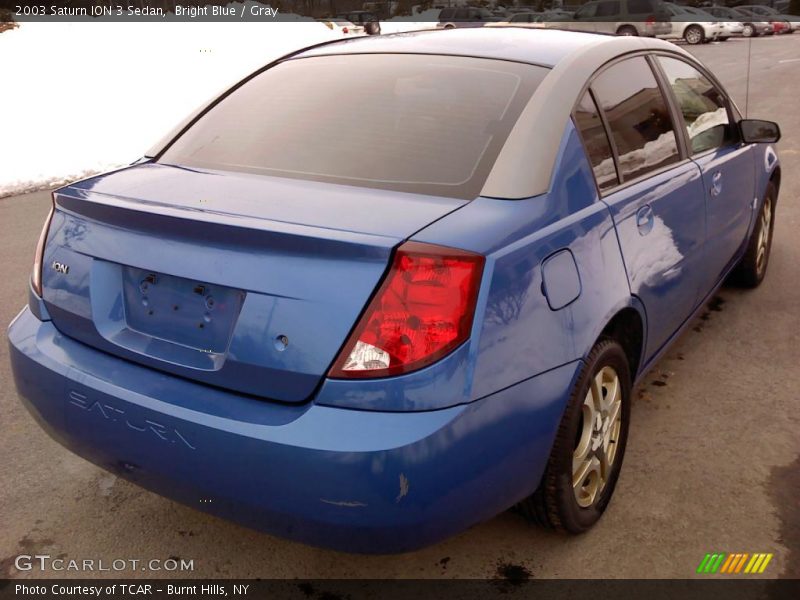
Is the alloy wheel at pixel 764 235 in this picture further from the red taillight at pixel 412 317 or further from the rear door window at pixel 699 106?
the red taillight at pixel 412 317

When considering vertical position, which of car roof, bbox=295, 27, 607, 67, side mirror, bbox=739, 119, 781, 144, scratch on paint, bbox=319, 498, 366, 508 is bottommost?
scratch on paint, bbox=319, 498, 366, 508

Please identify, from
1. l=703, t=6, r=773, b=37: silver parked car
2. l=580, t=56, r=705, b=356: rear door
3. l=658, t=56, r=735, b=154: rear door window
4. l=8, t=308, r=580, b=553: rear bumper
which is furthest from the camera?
l=703, t=6, r=773, b=37: silver parked car

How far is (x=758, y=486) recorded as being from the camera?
3062 millimetres

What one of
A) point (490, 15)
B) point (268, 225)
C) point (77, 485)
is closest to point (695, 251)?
point (268, 225)

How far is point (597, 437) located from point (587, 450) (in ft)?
0.28

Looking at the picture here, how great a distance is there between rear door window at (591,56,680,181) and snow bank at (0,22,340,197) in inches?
98.8

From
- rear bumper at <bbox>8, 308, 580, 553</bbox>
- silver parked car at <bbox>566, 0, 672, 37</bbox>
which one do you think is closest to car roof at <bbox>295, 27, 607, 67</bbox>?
rear bumper at <bbox>8, 308, 580, 553</bbox>

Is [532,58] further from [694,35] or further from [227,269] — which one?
[694,35]

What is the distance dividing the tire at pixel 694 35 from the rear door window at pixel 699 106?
1223 inches

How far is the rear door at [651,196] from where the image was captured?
2.89 m

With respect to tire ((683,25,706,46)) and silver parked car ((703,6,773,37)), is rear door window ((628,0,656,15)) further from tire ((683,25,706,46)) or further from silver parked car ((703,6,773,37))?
silver parked car ((703,6,773,37))

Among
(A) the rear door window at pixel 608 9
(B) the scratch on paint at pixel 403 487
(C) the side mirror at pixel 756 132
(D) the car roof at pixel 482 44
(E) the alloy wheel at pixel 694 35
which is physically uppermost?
(A) the rear door window at pixel 608 9

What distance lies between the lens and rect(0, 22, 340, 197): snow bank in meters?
10.0

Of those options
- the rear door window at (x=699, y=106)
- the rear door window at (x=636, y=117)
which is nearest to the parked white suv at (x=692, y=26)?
the rear door window at (x=699, y=106)
